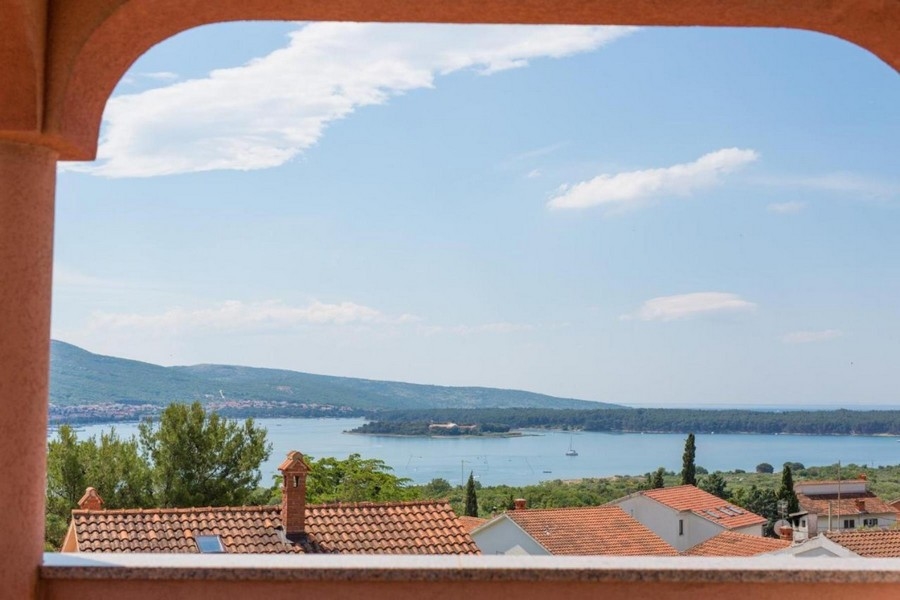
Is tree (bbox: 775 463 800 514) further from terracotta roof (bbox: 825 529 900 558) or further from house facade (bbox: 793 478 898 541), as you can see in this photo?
terracotta roof (bbox: 825 529 900 558)

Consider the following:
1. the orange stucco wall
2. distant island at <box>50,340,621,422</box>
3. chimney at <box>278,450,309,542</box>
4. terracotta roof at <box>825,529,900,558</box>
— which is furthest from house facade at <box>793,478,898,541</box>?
the orange stucco wall

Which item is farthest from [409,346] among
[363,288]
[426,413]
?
[426,413]

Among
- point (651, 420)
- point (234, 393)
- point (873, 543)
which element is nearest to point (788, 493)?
point (651, 420)

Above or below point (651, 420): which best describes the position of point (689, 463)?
below

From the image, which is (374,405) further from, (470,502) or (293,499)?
(293,499)

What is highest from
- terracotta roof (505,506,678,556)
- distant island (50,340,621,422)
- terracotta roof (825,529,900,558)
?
distant island (50,340,621,422)

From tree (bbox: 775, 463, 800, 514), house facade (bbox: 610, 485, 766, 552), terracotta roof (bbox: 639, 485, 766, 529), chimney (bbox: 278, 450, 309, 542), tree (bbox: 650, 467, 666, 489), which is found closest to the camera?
chimney (bbox: 278, 450, 309, 542)
